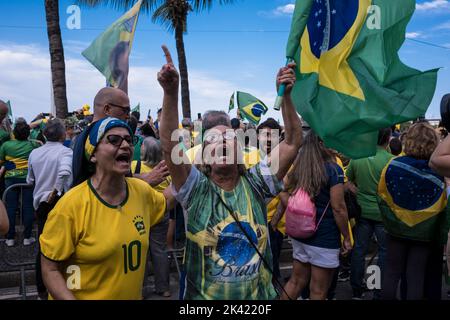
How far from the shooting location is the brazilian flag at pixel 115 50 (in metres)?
4.04

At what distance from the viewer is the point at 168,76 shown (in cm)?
233

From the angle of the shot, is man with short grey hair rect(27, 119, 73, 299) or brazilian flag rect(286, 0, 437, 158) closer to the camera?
brazilian flag rect(286, 0, 437, 158)

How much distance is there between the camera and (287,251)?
6945mm

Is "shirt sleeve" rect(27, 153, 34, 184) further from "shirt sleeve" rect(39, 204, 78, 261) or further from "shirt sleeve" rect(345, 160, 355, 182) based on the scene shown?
"shirt sleeve" rect(345, 160, 355, 182)

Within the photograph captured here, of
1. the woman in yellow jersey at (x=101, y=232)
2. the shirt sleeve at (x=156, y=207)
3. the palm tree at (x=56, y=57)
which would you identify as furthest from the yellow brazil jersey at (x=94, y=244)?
the palm tree at (x=56, y=57)

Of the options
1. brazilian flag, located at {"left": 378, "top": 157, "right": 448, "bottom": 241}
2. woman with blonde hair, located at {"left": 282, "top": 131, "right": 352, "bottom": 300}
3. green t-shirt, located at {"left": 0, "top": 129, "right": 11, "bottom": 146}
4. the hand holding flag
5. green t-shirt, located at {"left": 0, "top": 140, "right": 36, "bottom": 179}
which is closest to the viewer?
the hand holding flag

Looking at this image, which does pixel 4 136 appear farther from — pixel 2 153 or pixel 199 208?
Result: pixel 199 208

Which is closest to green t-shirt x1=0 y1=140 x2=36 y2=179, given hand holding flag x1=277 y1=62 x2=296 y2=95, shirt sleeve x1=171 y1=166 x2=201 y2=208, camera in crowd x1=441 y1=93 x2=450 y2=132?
shirt sleeve x1=171 y1=166 x2=201 y2=208

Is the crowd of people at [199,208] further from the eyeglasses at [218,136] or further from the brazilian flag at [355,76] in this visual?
the brazilian flag at [355,76]

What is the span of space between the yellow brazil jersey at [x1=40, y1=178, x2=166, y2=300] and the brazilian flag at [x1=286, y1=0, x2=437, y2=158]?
1413mm

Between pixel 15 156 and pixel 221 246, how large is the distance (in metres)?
5.69

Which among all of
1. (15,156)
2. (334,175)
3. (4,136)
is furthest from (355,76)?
(4,136)

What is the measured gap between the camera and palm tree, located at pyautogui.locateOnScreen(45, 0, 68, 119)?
8.83m

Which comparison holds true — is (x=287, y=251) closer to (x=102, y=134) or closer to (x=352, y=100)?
(x=352, y=100)
